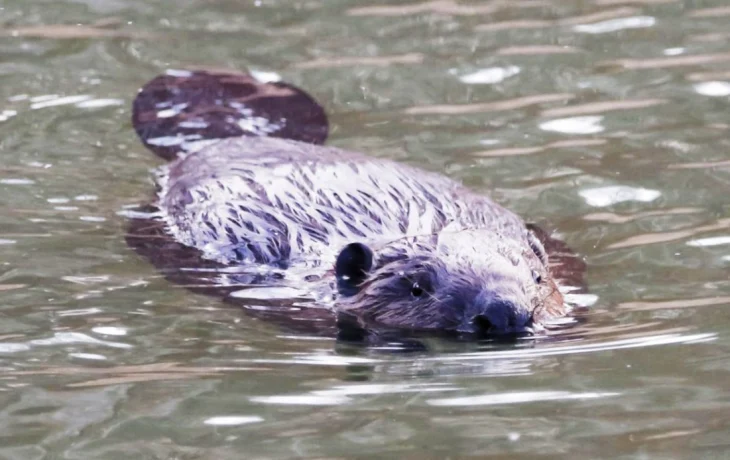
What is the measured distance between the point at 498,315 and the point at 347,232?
1094 millimetres

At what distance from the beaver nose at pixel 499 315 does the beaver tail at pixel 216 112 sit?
2.57 m

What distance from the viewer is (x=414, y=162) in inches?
285

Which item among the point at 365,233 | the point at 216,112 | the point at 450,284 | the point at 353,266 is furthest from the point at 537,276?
the point at 216,112

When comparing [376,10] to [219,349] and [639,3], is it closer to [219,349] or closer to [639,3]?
[639,3]

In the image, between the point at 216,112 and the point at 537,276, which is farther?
the point at 216,112

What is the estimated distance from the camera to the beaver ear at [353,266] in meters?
5.25

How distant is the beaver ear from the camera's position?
5.25m

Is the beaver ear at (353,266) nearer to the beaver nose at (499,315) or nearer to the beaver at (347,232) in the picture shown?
the beaver at (347,232)

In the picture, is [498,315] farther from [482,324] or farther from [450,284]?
[450,284]

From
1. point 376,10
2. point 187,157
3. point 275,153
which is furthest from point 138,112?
point 376,10

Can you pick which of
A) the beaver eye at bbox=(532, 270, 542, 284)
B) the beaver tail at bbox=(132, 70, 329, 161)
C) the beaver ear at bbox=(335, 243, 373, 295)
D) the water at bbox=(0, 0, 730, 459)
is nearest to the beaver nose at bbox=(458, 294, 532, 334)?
the water at bbox=(0, 0, 730, 459)

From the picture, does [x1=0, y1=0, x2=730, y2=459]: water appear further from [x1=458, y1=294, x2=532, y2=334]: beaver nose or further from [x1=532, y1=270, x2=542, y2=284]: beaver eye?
[x1=532, y1=270, x2=542, y2=284]: beaver eye

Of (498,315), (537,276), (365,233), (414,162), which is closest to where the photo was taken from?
(498,315)

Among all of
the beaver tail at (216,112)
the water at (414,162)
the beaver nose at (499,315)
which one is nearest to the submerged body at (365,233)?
the beaver nose at (499,315)
